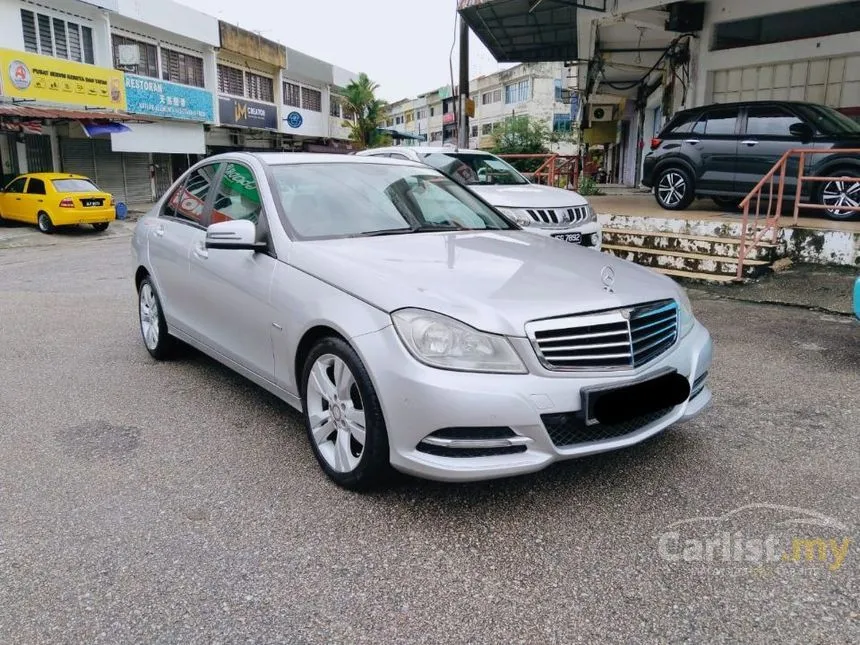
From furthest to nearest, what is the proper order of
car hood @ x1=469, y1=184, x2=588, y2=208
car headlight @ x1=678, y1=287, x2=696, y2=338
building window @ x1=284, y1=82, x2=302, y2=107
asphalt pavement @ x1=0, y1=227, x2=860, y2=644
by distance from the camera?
building window @ x1=284, y1=82, x2=302, y2=107, car hood @ x1=469, y1=184, x2=588, y2=208, car headlight @ x1=678, y1=287, x2=696, y2=338, asphalt pavement @ x1=0, y1=227, x2=860, y2=644

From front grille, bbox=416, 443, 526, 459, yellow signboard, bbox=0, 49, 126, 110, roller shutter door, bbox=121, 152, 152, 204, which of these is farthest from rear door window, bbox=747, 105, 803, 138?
roller shutter door, bbox=121, 152, 152, 204

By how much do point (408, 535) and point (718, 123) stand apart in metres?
9.20

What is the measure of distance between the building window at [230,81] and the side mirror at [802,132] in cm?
2355

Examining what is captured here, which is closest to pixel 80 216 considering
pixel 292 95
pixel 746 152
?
pixel 746 152

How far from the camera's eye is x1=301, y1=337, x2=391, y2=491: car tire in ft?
9.20

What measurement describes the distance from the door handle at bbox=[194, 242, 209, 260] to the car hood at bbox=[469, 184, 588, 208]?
394cm

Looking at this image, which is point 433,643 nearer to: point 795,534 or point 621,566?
point 621,566

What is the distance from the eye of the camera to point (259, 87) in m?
30.4

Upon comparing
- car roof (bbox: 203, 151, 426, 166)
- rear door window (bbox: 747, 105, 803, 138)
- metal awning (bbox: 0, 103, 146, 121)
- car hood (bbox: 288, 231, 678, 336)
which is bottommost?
car hood (bbox: 288, 231, 678, 336)

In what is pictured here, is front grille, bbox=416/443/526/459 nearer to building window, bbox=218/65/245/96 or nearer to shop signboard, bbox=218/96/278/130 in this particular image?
shop signboard, bbox=218/96/278/130

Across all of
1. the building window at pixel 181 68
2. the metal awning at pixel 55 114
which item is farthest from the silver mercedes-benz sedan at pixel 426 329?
the building window at pixel 181 68

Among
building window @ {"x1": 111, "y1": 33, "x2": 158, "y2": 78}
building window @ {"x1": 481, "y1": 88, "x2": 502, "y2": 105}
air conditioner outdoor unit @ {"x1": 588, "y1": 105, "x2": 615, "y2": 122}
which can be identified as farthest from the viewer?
building window @ {"x1": 481, "y1": 88, "x2": 502, "y2": 105}

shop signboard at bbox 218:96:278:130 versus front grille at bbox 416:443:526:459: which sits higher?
shop signboard at bbox 218:96:278:130

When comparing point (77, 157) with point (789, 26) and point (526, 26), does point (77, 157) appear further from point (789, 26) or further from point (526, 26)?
point (789, 26)
